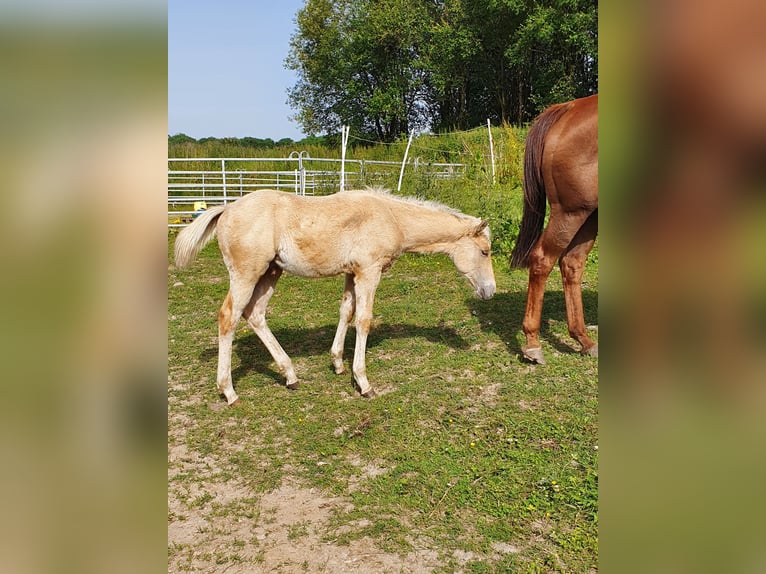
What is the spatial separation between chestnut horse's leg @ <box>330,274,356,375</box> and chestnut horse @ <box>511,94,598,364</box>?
5.70 ft

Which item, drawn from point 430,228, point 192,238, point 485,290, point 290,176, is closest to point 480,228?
point 430,228

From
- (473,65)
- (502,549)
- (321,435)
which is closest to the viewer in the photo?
(502,549)

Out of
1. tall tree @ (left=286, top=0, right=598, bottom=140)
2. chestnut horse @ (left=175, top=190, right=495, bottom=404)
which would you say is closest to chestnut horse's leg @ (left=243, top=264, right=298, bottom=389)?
chestnut horse @ (left=175, top=190, right=495, bottom=404)

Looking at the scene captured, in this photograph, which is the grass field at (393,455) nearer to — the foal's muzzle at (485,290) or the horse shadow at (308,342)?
the horse shadow at (308,342)

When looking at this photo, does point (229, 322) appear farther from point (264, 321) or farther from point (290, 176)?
point (290, 176)

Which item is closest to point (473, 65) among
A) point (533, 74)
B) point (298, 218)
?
point (533, 74)

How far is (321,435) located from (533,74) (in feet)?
99.9

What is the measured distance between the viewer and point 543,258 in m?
4.99

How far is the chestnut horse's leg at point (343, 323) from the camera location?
16.9 feet

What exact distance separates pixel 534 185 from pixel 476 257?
895 mm
